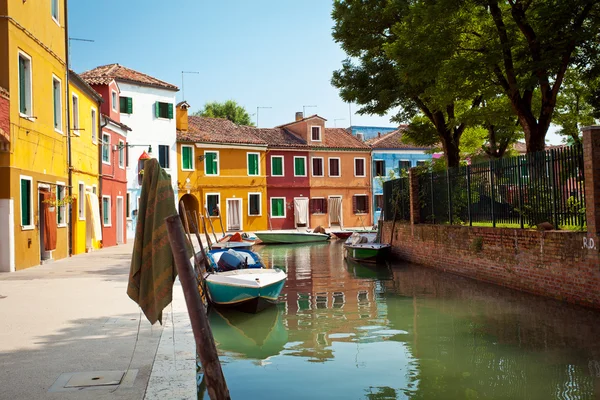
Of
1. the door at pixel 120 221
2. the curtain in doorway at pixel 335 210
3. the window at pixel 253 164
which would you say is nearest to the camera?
the door at pixel 120 221

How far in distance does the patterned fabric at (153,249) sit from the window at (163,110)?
3178 centimetres

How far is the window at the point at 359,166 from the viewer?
4472cm

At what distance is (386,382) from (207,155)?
33458 mm

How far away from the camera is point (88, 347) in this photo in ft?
21.7

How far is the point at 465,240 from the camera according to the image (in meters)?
15.2

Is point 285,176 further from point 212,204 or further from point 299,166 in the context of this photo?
point 212,204

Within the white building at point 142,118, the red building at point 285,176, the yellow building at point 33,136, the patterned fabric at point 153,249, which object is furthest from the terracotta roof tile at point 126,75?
the patterned fabric at point 153,249

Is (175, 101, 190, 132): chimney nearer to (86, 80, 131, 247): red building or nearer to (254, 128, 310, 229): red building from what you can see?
(254, 128, 310, 229): red building

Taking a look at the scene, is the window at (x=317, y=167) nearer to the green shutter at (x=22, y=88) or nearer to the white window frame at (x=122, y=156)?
the white window frame at (x=122, y=156)

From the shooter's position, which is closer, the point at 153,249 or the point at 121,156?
the point at 153,249

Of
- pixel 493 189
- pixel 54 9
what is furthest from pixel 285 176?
pixel 493 189

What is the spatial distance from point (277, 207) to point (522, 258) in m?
29.7

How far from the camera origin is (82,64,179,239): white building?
34.3 meters

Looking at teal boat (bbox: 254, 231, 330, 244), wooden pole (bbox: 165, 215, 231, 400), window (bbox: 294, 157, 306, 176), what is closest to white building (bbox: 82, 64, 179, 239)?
teal boat (bbox: 254, 231, 330, 244)
